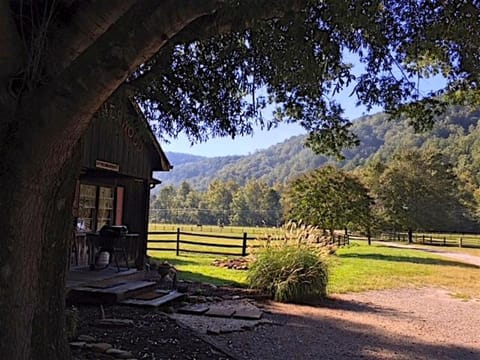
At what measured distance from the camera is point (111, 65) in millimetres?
2717

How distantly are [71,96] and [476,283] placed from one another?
1409 cm

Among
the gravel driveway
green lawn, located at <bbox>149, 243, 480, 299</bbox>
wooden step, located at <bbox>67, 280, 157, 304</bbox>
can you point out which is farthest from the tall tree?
green lawn, located at <bbox>149, 243, 480, 299</bbox>

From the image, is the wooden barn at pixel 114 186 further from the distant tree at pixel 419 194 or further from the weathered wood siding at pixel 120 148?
the distant tree at pixel 419 194

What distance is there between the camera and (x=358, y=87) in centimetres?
549

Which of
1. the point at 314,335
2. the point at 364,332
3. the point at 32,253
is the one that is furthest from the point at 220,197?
the point at 32,253

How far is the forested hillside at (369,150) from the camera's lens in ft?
128

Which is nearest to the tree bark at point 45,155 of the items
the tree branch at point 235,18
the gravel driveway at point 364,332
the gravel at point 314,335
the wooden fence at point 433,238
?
the tree branch at point 235,18

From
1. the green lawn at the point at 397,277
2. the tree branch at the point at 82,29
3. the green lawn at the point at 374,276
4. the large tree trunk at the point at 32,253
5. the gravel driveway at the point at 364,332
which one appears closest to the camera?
the large tree trunk at the point at 32,253

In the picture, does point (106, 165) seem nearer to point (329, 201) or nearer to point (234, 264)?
point (234, 264)

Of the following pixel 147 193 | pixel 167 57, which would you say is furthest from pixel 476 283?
pixel 167 57

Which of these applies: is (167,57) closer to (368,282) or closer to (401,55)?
(401,55)

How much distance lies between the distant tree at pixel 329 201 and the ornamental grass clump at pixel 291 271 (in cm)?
1387

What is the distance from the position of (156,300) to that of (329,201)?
17.4m

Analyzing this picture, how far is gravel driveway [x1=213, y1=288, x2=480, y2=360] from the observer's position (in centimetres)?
566
